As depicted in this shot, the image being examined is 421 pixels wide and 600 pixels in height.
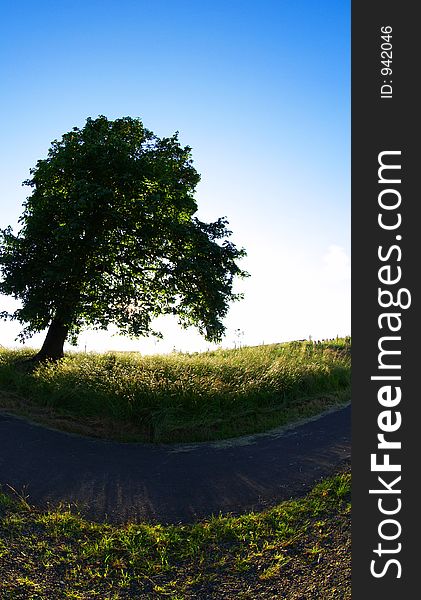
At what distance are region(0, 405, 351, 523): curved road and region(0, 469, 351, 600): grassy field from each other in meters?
0.55

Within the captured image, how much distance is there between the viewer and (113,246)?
17688 millimetres

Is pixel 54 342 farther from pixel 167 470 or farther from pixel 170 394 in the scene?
pixel 167 470

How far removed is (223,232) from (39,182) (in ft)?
24.7

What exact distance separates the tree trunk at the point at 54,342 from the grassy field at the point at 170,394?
A: 1124mm

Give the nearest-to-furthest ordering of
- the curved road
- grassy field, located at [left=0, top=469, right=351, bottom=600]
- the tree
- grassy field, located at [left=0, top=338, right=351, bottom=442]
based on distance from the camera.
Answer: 1. grassy field, located at [left=0, top=469, right=351, bottom=600]
2. the curved road
3. grassy field, located at [left=0, top=338, right=351, bottom=442]
4. the tree

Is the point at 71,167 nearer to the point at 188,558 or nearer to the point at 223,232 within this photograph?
the point at 223,232

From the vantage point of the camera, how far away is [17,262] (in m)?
17.7

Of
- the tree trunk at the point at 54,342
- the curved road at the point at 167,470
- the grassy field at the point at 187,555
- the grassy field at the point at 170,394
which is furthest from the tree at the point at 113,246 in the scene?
the grassy field at the point at 187,555

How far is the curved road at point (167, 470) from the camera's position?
7266 millimetres

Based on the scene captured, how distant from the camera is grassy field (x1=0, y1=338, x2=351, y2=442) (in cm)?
1177

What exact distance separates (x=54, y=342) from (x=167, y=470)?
11145 mm

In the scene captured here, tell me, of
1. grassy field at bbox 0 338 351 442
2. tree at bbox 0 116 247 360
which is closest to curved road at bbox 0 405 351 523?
grassy field at bbox 0 338 351 442

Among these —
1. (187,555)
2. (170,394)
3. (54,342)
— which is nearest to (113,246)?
(54,342)

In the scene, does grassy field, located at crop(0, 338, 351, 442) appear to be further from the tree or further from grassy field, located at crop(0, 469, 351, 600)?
grassy field, located at crop(0, 469, 351, 600)
